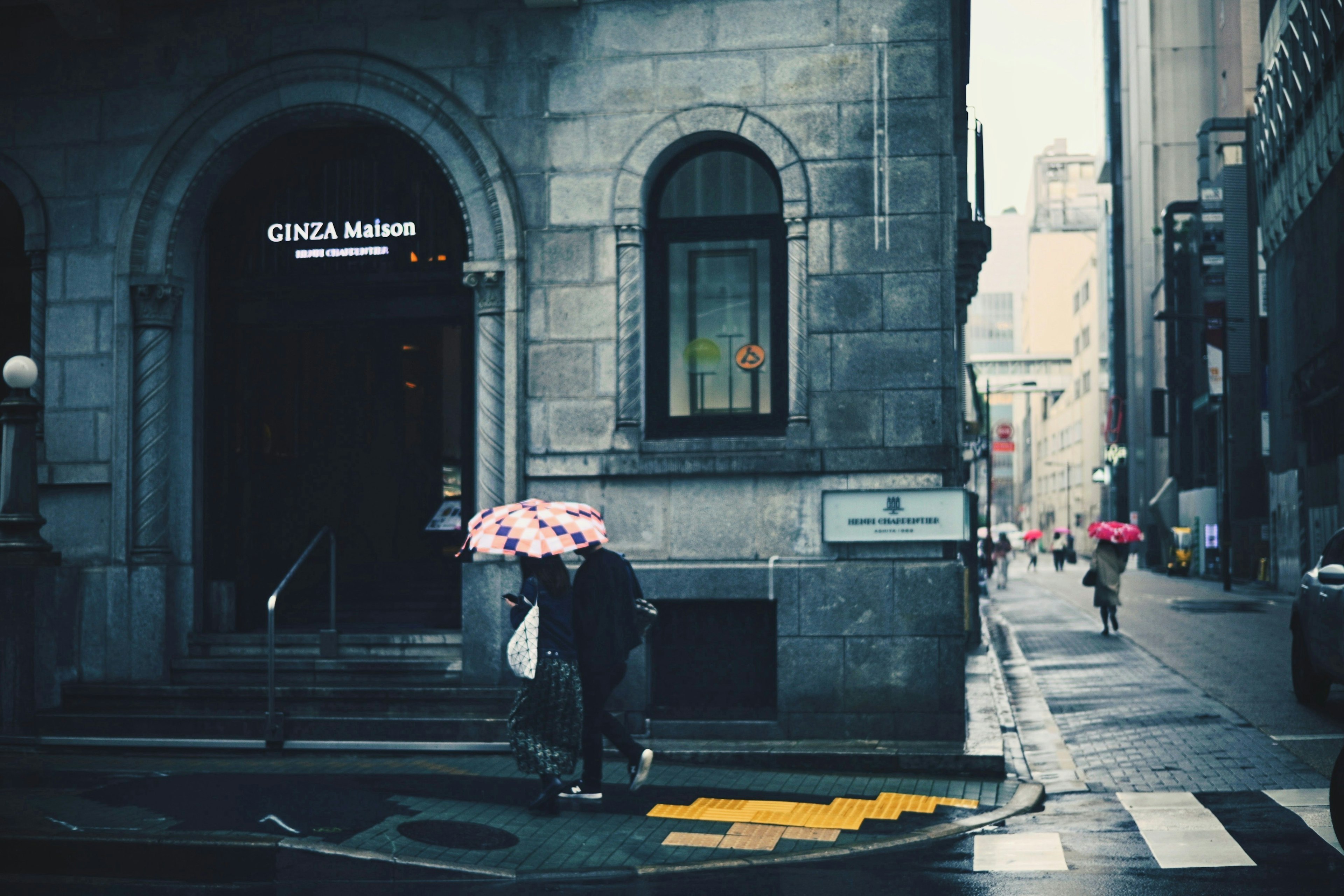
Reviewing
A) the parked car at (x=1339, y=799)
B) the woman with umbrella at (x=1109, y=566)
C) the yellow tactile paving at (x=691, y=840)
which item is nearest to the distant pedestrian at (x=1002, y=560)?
the woman with umbrella at (x=1109, y=566)

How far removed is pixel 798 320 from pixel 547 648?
3892 millimetres

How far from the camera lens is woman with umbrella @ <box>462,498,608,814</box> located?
28.1 ft

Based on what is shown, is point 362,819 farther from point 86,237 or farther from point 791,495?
point 86,237

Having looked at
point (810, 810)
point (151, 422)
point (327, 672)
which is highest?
point (151, 422)

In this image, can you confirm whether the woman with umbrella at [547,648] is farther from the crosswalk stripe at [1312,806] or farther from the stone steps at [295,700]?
the crosswalk stripe at [1312,806]

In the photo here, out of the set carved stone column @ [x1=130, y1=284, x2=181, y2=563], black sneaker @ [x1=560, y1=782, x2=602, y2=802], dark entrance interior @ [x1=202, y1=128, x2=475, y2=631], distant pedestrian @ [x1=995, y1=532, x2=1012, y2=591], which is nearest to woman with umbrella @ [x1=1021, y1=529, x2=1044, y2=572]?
distant pedestrian @ [x1=995, y1=532, x2=1012, y2=591]

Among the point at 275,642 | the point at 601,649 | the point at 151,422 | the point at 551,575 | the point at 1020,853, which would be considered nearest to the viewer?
the point at 1020,853

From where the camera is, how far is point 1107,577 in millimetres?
23531

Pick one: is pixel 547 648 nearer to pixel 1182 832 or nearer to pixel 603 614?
pixel 603 614

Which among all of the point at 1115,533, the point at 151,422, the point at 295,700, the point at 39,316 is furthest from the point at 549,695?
the point at 1115,533

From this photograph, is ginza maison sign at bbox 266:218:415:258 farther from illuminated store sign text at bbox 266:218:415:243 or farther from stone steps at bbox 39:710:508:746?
stone steps at bbox 39:710:508:746

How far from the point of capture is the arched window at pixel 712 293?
1179 centimetres

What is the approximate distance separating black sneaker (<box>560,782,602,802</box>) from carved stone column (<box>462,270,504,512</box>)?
3.23 metres

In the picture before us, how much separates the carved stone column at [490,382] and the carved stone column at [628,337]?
1004 mm
